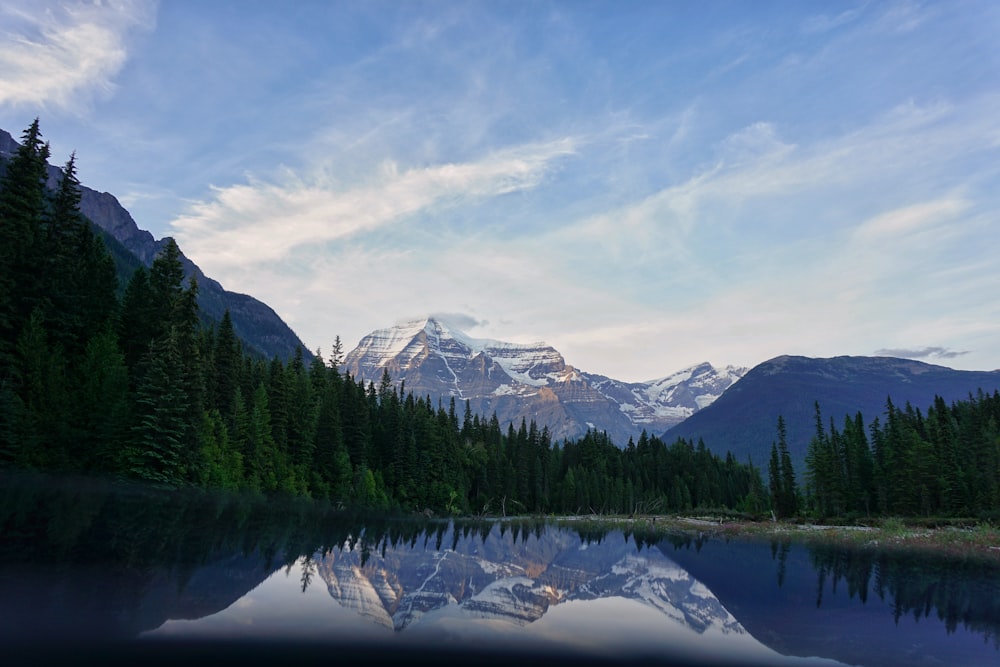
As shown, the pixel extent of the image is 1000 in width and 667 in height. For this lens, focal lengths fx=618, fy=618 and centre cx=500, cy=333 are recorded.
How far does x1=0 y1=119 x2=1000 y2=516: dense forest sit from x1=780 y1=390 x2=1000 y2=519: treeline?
35 cm

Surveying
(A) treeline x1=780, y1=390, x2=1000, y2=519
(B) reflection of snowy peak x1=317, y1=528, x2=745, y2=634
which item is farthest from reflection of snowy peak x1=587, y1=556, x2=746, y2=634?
(A) treeline x1=780, y1=390, x2=1000, y2=519

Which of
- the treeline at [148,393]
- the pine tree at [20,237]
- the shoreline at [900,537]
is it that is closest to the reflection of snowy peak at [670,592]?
the shoreline at [900,537]

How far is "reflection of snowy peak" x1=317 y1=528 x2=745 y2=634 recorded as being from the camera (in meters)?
17.0

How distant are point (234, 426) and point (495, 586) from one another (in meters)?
51.6

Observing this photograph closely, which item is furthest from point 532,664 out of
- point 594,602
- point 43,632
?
point 594,602

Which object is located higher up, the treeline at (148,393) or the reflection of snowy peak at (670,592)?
the treeline at (148,393)

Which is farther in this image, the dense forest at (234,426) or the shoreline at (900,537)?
the shoreline at (900,537)

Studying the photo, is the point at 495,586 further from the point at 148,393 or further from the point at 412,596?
the point at 148,393

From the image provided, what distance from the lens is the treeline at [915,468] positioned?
98.8 meters

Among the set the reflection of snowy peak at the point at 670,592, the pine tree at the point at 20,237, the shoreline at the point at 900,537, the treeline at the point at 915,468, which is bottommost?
the shoreline at the point at 900,537

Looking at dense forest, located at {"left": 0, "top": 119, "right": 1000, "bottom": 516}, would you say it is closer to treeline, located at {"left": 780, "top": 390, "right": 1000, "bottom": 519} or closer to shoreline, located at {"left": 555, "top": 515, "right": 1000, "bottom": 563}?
treeline, located at {"left": 780, "top": 390, "right": 1000, "bottom": 519}

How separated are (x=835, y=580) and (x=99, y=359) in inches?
2140

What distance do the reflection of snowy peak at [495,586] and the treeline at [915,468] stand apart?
85763 mm

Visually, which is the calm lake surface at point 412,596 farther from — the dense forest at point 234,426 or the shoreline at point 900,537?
the shoreline at point 900,537
